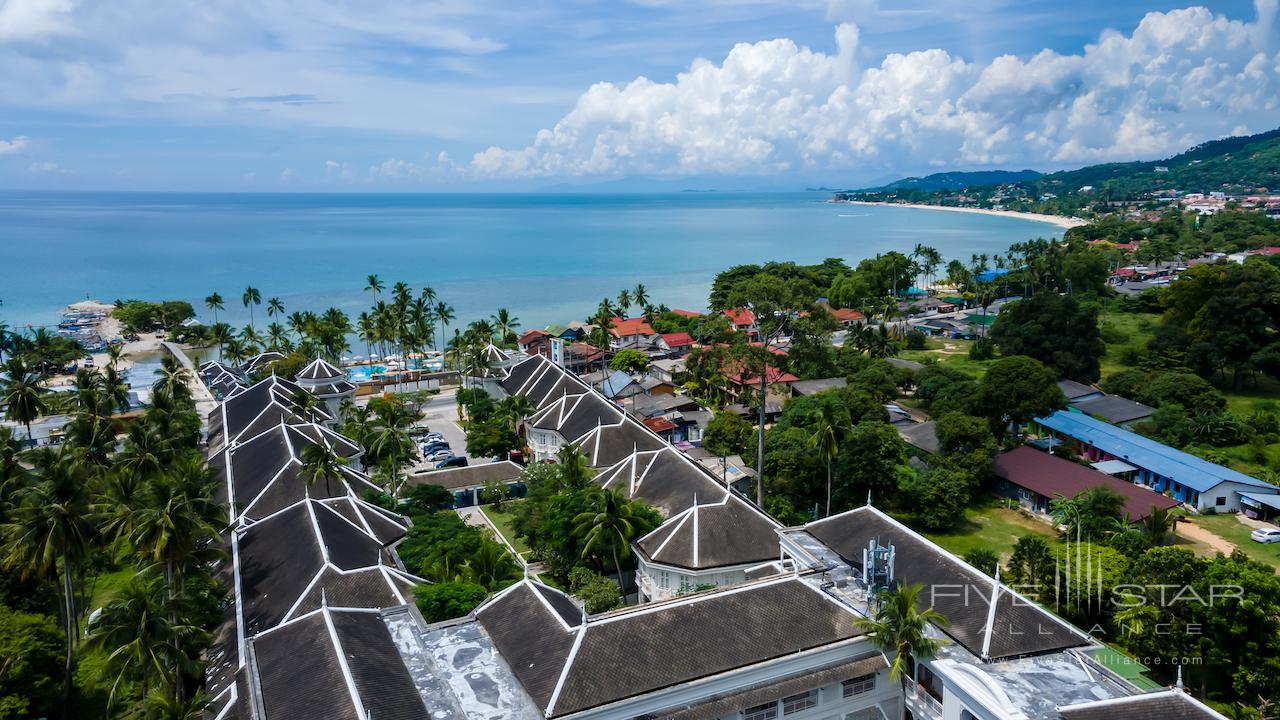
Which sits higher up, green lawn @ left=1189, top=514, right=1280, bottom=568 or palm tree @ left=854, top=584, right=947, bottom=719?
palm tree @ left=854, top=584, right=947, bottom=719

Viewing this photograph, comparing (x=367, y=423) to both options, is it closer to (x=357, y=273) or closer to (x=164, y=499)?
(x=164, y=499)

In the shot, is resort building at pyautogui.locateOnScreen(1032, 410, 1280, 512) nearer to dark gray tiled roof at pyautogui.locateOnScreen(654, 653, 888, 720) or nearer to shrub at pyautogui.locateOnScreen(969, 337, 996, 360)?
shrub at pyautogui.locateOnScreen(969, 337, 996, 360)

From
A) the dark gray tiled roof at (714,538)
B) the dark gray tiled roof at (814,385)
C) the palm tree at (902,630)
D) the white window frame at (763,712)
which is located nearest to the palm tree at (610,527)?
the dark gray tiled roof at (714,538)

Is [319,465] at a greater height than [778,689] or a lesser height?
greater

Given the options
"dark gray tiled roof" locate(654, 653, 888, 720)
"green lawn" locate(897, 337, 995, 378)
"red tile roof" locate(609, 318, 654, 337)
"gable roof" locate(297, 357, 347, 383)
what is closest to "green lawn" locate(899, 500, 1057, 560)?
"dark gray tiled roof" locate(654, 653, 888, 720)

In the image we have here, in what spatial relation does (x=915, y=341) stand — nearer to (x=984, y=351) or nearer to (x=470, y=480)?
(x=984, y=351)

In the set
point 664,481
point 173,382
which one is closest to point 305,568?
point 664,481
